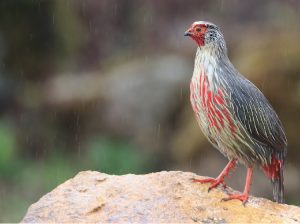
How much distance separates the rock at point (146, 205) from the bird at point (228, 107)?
0.83 feet

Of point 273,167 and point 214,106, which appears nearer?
point 214,106

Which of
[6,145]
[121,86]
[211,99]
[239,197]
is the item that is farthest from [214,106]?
[6,145]

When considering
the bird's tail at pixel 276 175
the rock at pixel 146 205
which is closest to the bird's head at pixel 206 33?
the bird's tail at pixel 276 175

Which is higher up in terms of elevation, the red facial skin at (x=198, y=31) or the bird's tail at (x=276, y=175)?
the red facial skin at (x=198, y=31)

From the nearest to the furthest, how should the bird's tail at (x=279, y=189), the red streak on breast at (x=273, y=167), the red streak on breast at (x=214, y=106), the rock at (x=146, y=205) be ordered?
the rock at (x=146, y=205) < the red streak on breast at (x=214, y=106) < the red streak on breast at (x=273, y=167) < the bird's tail at (x=279, y=189)

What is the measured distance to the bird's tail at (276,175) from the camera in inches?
140

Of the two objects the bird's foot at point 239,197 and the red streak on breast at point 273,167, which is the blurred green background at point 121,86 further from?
the bird's foot at point 239,197

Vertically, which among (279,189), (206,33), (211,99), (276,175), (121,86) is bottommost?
(279,189)

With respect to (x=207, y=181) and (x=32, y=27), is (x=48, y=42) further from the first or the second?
(x=207, y=181)

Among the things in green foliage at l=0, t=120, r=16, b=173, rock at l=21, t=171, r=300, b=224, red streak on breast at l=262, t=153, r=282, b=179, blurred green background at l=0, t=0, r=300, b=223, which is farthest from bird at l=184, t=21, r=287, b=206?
green foliage at l=0, t=120, r=16, b=173

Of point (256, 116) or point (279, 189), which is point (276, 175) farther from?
point (256, 116)

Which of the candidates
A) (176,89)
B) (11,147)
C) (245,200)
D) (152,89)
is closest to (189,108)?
(176,89)

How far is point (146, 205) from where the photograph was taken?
10.0 ft

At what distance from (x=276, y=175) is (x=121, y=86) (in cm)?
431
